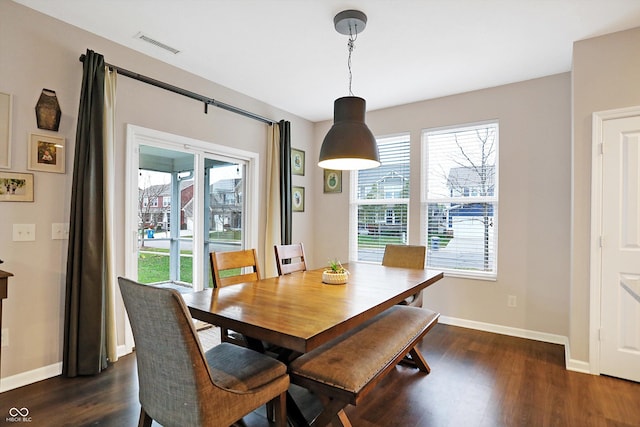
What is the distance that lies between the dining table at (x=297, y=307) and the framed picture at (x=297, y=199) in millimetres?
2216

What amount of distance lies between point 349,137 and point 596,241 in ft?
7.00

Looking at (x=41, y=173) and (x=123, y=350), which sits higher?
(x=41, y=173)

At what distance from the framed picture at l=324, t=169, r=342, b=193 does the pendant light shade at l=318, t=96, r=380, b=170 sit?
94.3 inches

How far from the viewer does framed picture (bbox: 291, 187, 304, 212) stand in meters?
4.77

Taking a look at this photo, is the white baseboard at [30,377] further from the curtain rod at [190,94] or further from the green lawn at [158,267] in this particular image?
the curtain rod at [190,94]

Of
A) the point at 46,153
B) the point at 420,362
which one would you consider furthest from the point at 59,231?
the point at 420,362

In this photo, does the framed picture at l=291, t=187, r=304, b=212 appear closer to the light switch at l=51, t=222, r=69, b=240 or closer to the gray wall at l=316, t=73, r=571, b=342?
the gray wall at l=316, t=73, r=571, b=342

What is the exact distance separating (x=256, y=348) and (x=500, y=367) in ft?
6.67

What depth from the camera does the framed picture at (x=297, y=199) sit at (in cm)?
477

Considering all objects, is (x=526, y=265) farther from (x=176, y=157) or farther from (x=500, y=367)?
(x=176, y=157)

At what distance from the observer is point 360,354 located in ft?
5.81

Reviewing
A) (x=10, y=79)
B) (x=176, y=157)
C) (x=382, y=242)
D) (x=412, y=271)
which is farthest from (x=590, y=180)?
(x=10, y=79)

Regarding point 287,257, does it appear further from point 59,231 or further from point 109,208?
point 59,231

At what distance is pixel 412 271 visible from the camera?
9.65 feet
